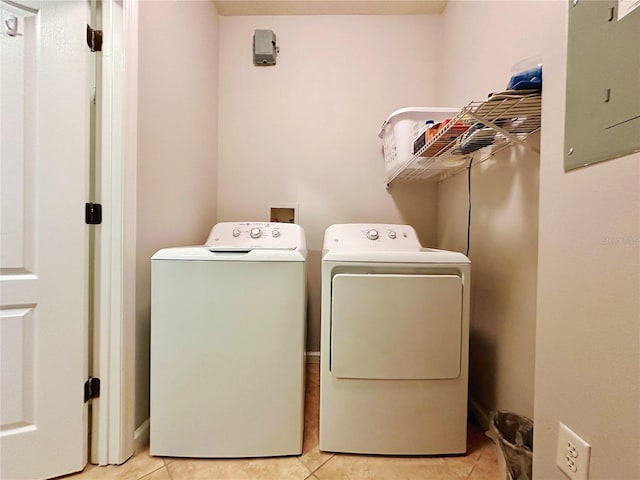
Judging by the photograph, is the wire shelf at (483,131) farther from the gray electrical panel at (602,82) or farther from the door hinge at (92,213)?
the door hinge at (92,213)

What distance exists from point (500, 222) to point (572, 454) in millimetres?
915

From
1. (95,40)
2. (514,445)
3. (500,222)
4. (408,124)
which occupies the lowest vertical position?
(514,445)

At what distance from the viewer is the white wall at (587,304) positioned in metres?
0.49

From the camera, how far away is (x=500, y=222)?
127 cm

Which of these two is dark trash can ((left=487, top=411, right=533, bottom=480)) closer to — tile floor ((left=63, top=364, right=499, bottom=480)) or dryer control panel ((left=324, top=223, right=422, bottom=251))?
tile floor ((left=63, top=364, right=499, bottom=480))

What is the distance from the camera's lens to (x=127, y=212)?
3.70ft

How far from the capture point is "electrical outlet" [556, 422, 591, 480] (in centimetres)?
56

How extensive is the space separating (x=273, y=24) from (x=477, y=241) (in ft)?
6.73

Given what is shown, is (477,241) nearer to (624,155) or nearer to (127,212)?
(624,155)

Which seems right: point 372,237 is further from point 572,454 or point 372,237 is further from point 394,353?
point 572,454

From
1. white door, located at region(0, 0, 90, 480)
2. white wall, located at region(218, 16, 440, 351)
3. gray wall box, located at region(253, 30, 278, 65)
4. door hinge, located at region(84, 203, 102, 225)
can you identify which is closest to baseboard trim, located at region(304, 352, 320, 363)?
white wall, located at region(218, 16, 440, 351)

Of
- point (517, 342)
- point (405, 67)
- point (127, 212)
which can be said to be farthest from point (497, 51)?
point (127, 212)

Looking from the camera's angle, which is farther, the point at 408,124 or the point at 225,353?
the point at 408,124

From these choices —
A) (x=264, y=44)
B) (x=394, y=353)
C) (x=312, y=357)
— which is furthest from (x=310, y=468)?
(x=264, y=44)
